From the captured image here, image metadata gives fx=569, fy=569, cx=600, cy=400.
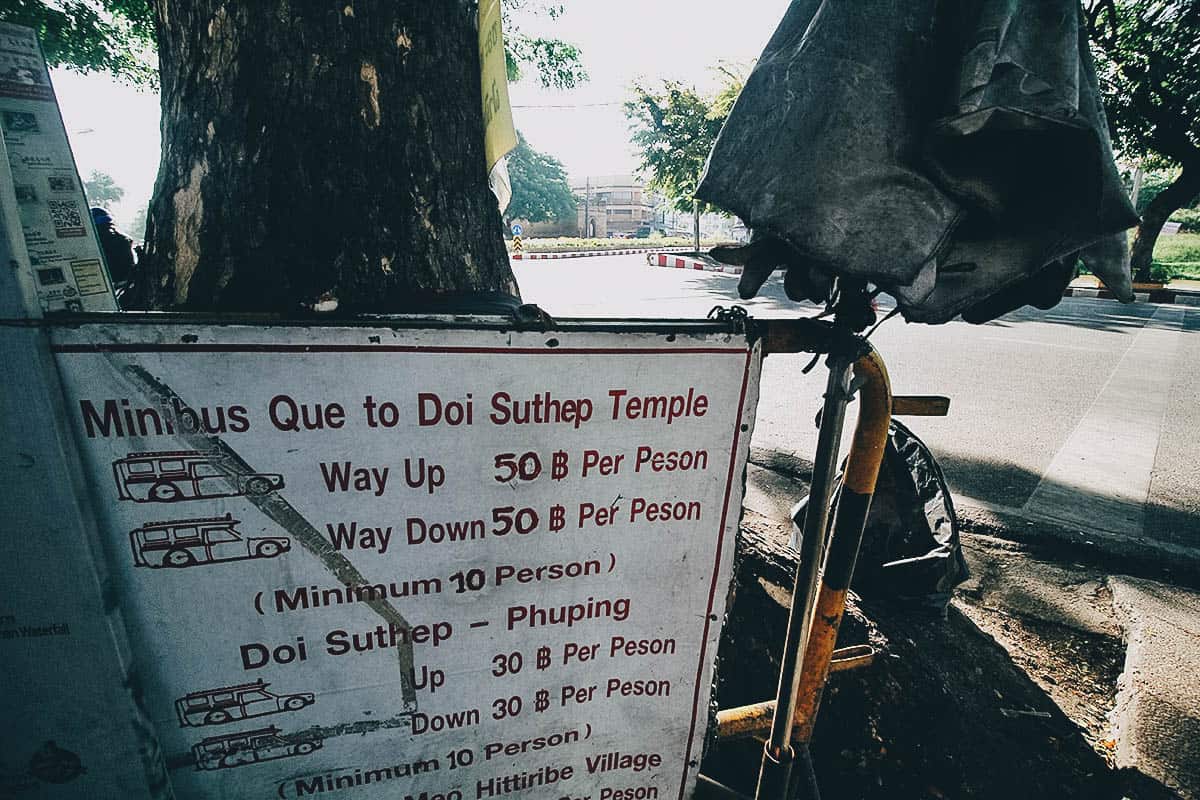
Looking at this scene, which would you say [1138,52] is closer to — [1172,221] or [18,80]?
[18,80]

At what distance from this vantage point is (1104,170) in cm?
91

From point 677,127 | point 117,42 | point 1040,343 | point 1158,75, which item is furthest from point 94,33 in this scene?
point 1158,75

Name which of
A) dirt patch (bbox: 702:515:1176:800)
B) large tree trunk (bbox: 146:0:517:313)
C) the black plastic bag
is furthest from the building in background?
large tree trunk (bbox: 146:0:517:313)

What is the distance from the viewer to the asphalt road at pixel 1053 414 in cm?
359

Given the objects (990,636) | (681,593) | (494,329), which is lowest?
(990,636)

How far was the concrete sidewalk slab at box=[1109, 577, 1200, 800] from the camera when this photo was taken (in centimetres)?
181

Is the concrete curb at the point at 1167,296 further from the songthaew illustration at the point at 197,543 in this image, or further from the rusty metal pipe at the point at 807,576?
the songthaew illustration at the point at 197,543

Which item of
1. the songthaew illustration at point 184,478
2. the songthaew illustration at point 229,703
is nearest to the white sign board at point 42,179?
the songthaew illustration at point 184,478

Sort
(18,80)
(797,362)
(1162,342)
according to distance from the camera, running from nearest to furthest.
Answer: (18,80)
(797,362)
(1162,342)

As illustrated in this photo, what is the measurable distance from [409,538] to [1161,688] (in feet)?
8.93

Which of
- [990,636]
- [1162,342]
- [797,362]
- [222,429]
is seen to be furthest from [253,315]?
[1162,342]

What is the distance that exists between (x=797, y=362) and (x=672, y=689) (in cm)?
587

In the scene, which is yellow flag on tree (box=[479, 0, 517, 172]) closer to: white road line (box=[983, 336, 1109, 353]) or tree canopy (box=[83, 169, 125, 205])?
white road line (box=[983, 336, 1109, 353])

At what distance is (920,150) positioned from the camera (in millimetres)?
945
